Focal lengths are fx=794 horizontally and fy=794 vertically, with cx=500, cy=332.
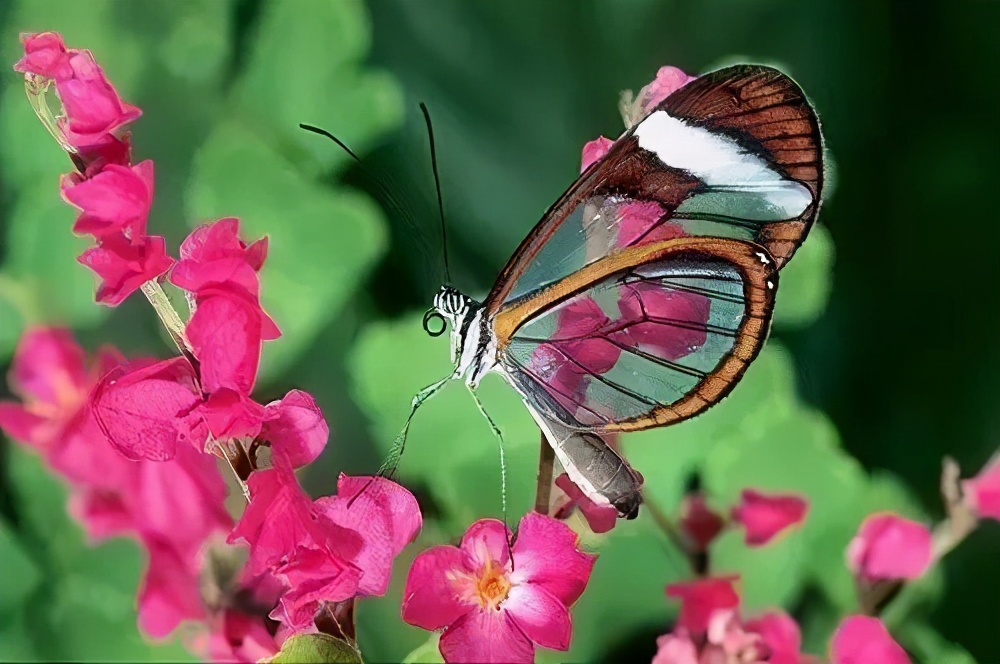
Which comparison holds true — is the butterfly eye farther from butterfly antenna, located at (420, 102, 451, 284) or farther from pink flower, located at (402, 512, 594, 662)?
pink flower, located at (402, 512, 594, 662)

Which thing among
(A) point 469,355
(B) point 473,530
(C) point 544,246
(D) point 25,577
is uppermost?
(C) point 544,246

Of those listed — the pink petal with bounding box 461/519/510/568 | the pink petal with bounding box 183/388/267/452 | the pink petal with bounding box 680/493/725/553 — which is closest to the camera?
the pink petal with bounding box 183/388/267/452

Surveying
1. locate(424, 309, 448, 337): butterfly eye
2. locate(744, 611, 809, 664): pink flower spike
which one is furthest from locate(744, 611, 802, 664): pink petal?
locate(424, 309, 448, 337): butterfly eye

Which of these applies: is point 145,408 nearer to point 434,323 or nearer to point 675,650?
point 434,323

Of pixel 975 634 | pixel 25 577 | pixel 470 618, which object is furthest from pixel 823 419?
pixel 25 577

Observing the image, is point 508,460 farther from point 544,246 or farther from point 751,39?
point 751,39

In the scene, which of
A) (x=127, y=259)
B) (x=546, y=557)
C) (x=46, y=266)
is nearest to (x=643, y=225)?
(x=546, y=557)

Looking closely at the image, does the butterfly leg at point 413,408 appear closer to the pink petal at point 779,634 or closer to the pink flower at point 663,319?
the pink flower at point 663,319
